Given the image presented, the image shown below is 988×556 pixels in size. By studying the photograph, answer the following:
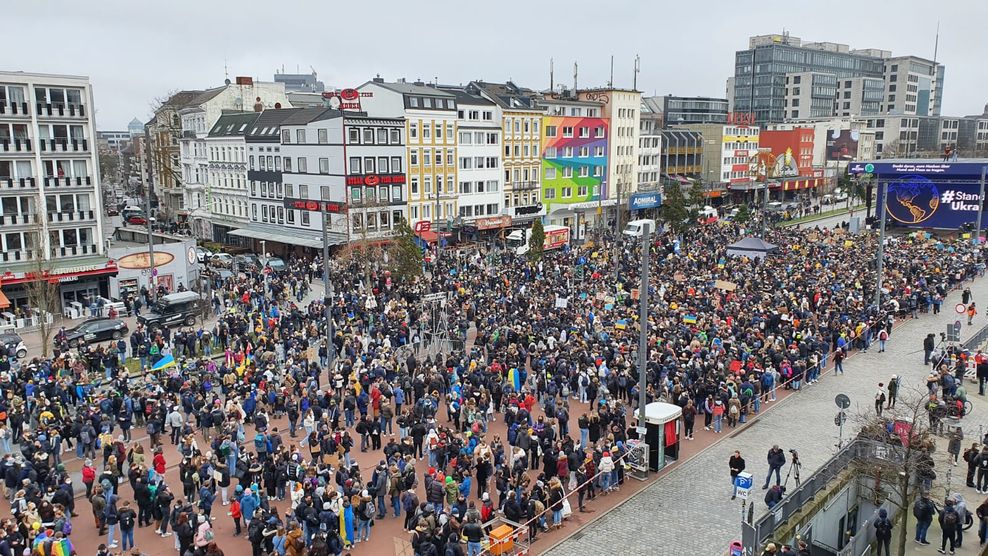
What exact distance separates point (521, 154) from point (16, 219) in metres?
38.3

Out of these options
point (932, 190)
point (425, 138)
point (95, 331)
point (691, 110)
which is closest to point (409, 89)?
point (425, 138)

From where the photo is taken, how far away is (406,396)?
24.1m

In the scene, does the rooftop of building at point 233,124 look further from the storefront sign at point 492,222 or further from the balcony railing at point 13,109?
the balcony railing at point 13,109

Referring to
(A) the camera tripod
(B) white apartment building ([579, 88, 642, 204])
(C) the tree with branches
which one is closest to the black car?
(C) the tree with branches

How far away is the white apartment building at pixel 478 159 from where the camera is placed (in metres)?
59.6

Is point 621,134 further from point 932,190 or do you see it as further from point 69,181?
point 69,181

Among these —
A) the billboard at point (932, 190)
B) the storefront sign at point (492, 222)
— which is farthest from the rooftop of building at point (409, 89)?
the billboard at point (932, 190)

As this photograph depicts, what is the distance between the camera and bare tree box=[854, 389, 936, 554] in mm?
14797

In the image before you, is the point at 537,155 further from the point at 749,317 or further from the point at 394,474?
the point at 394,474

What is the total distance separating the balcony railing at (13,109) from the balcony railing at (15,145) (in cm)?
138

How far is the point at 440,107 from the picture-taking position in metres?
57.2

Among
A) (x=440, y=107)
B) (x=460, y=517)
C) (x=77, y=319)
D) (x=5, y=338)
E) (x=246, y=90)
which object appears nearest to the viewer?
(x=460, y=517)

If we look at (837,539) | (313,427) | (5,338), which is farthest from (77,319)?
(837,539)

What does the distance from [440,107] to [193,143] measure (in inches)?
1076
